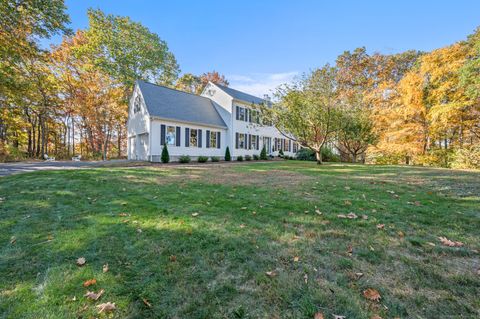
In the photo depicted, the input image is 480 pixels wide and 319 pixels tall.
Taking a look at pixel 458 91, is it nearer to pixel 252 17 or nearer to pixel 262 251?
pixel 252 17

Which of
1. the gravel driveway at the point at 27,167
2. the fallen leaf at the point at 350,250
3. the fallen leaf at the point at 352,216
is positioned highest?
the gravel driveway at the point at 27,167

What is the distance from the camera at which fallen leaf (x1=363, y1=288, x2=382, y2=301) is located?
1829mm

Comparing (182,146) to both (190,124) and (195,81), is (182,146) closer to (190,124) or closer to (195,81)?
(190,124)

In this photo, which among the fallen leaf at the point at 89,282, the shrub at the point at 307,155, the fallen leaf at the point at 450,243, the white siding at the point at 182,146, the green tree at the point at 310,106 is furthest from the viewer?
the shrub at the point at 307,155

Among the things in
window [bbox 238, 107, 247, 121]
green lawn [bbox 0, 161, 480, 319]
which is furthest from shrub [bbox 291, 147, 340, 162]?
green lawn [bbox 0, 161, 480, 319]

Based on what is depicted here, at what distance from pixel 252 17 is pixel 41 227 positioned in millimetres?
13906

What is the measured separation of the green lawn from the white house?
10918mm

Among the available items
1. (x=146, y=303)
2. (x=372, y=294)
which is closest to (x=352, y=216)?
(x=372, y=294)

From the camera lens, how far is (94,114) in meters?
23.5

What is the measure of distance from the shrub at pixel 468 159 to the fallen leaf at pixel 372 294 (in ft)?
53.2

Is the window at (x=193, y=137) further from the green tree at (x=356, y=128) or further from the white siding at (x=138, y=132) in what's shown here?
the green tree at (x=356, y=128)

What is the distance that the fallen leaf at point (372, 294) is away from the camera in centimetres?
183

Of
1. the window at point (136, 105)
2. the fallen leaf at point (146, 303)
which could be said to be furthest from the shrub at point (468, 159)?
the window at point (136, 105)

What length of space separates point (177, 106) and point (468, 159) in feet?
63.5
